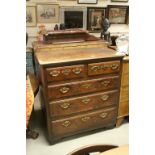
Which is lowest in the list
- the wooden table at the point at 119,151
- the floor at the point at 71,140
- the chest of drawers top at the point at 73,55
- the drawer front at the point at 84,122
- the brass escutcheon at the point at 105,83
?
the floor at the point at 71,140

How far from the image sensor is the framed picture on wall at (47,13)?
7.38ft

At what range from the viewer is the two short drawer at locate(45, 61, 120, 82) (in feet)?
5.45

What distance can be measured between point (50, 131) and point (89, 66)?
2.41ft

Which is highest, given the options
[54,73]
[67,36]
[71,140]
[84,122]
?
[67,36]

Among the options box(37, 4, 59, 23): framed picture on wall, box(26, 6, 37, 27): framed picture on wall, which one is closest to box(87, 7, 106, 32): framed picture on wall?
box(37, 4, 59, 23): framed picture on wall

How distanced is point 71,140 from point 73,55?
90 cm

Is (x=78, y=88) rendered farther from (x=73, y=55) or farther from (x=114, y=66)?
(x=114, y=66)

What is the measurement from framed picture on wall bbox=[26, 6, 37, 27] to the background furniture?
1.24 feet

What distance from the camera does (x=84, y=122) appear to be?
1982mm

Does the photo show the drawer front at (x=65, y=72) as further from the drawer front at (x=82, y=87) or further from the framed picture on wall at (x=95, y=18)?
the framed picture on wall at (x=95, y=18)

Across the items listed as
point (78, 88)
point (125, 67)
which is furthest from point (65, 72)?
point (125, 67)

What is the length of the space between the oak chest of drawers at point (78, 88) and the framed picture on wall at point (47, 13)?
0.52 meters

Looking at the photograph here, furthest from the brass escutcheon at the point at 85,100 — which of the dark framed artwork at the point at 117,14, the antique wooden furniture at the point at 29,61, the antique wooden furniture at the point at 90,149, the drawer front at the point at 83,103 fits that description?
the dark framed artwork at the point at 117,14
